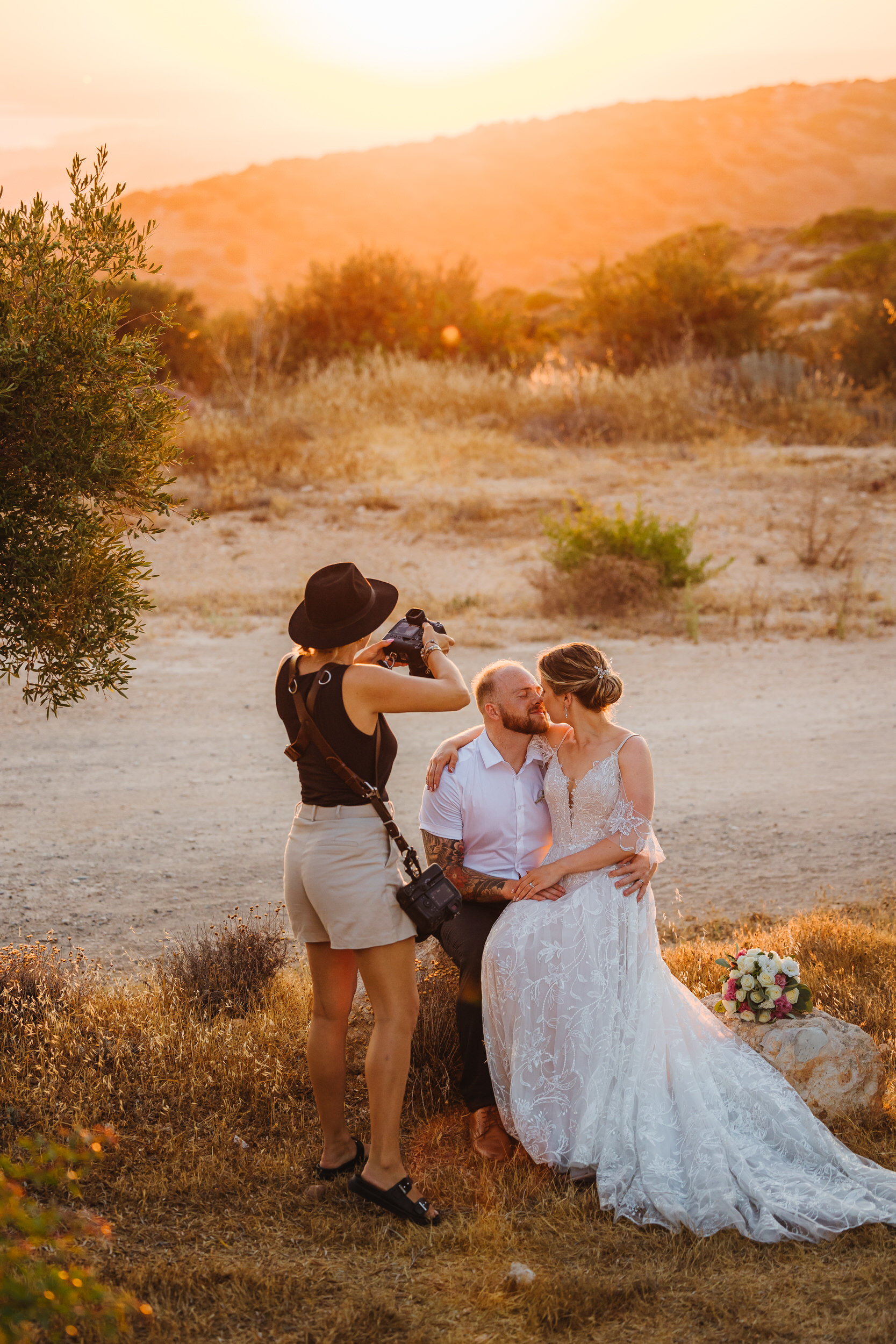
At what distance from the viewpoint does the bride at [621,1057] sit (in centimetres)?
A: 328

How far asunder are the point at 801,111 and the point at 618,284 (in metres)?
110

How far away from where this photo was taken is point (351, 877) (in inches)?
125

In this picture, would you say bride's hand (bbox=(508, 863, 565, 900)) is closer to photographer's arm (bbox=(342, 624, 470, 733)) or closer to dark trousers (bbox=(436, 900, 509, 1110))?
dark trousers (bbox=(436, 900, 509, 1110))

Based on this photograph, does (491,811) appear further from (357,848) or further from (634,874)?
(357,848)

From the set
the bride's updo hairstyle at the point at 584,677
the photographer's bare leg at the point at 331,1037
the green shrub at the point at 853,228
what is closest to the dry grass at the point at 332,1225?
the photographer's bare leg at the point at 331,1037

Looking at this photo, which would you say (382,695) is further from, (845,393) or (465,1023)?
(845,393)

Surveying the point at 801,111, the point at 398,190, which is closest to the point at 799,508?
the point at 398,190

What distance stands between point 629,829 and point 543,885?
323 mm

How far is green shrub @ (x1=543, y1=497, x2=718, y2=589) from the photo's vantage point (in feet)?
39.0

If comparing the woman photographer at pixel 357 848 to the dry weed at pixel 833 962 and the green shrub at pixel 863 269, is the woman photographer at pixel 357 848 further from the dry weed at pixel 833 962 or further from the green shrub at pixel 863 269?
the green shrub at pixel 863 269

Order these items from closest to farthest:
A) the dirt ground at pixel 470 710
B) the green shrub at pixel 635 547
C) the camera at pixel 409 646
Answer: the camera at pixel 409 646, the dirt ground at pixel 470 710, the green shrub at pixel 635 547

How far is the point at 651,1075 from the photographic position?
11.3 ft

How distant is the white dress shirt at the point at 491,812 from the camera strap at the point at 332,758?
0.72m

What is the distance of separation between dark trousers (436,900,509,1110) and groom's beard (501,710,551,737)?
0.59 meters
